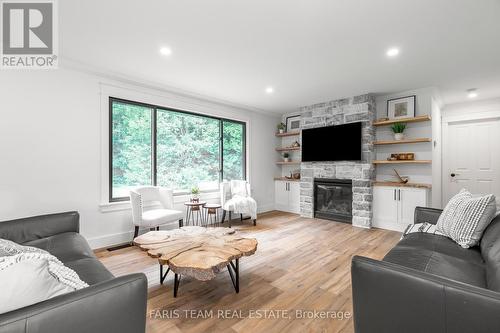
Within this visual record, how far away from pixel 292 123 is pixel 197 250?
4.60 metres

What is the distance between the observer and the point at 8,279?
2.65ft

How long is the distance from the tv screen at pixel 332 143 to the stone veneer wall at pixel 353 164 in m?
0.09

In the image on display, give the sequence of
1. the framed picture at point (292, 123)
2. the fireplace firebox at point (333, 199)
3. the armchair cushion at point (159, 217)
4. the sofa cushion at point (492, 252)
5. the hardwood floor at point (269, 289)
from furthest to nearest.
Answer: the framed picture at point (292, 123), the fireplace firebox at point (333, 199), the armchair cushion at point (159, 217), the hardwood floor at point (269, 289), the sofa cushion at point (492, 252)

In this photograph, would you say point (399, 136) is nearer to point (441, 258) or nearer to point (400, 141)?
point (400, 141)

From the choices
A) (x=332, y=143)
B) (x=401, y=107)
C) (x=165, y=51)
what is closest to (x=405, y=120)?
(x=401, y=107)

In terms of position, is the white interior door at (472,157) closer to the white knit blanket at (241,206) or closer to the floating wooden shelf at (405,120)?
the floating wooden shelf at (405,120)

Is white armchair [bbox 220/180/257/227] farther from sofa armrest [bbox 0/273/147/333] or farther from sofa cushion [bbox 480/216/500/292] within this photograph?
sofa armrest [bbox 0/273/147/333]

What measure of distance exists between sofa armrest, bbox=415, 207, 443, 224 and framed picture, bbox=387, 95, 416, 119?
230 centimetres

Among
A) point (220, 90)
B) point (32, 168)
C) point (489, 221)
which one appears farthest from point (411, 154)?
point (32, 168)

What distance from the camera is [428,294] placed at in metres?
1.07

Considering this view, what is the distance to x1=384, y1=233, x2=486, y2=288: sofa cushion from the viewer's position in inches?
57.6

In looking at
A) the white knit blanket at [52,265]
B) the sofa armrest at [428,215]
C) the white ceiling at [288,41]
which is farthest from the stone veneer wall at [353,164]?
the white knit blanket at [52,265]

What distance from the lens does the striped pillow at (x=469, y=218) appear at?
1823 millimetres

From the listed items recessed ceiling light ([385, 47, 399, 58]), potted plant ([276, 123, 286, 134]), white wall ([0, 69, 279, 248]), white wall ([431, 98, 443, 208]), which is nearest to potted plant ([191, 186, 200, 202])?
white wall ([0, 69, 279, 248])
